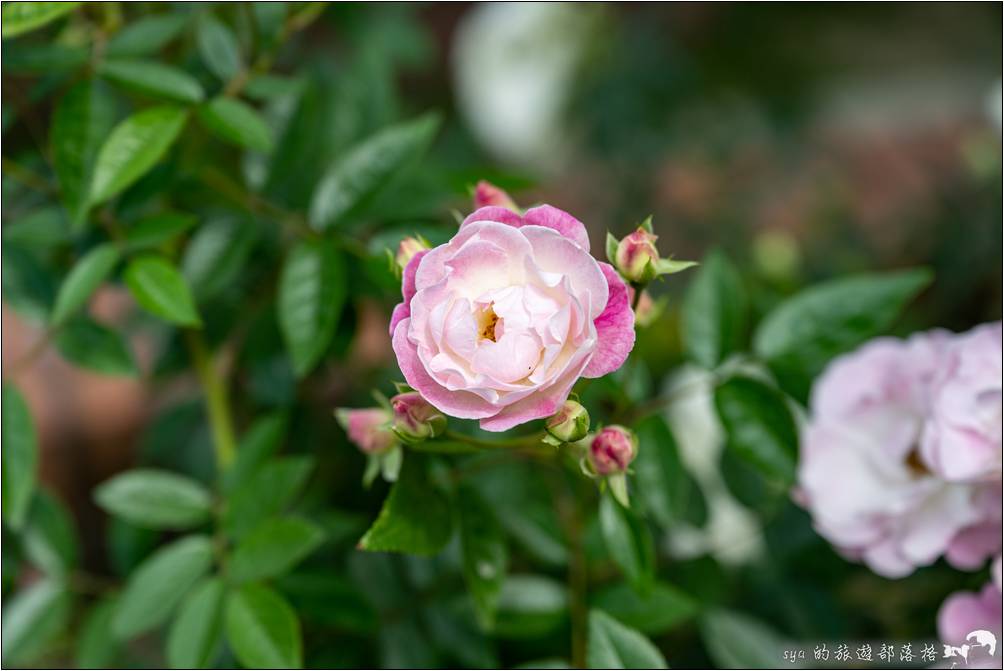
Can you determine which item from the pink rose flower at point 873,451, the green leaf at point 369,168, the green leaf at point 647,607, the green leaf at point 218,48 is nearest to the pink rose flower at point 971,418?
the pink rose flower at point 873,451

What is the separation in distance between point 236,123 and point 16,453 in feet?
0.61

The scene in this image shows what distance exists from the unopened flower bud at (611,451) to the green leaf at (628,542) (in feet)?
0.22

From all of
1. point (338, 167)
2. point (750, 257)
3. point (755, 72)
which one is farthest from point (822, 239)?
point (338, 167)

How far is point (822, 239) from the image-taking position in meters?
1.12

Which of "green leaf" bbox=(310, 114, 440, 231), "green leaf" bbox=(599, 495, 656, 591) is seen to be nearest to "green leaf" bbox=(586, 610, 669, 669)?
"green leaf" bbox=(599, 495, 656, 591)

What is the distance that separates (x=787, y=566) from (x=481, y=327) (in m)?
0.37

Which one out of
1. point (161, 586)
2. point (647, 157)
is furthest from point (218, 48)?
point (647, 157)

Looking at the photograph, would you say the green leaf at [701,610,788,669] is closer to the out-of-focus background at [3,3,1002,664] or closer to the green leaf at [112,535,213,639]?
the out-of-focus background at [3,3,1002,664]

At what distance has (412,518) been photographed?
396mm

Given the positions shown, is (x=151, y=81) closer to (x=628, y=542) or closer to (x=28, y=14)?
(x=28, y=14)

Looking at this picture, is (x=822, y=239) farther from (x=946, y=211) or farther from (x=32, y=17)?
(x=32, y=17)

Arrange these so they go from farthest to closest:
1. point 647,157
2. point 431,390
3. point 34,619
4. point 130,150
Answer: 1. point 647,157
2. point 34,619
3. point 130,150
4. point 431,390

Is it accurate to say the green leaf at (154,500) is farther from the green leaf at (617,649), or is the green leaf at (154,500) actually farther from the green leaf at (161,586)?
the green leaf at (617,649)

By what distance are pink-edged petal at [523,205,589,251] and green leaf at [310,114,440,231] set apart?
6.7 inches
